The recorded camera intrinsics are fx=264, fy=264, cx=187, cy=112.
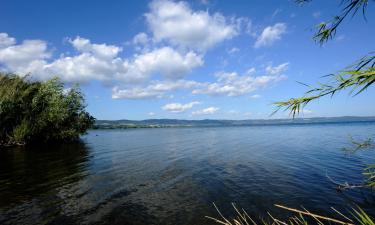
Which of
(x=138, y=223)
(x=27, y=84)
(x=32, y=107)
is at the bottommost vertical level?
(x=138, y=223)

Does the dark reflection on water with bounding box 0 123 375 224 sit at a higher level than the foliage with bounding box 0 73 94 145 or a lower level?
lower

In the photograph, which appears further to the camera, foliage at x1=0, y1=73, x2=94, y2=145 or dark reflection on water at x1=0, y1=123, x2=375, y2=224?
foliage at x1=0, y1=73, x2=94, y2=145

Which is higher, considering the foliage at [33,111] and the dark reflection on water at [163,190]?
the foliage at [33,111]

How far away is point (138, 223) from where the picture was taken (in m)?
12.0

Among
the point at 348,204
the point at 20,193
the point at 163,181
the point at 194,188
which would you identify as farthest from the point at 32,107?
the point at 348,204

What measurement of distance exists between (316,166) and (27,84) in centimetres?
5094

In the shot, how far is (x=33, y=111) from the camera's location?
156 ft

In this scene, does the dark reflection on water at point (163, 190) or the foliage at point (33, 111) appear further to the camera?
the foliage at point (33, 111)

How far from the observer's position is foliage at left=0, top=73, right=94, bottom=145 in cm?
4456

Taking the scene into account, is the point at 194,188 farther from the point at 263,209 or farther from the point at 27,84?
the point at 27,84

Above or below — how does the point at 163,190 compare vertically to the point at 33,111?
below

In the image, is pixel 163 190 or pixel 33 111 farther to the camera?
pixel 33 111

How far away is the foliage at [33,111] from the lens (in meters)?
44.6

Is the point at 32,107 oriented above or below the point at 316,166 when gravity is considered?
above
